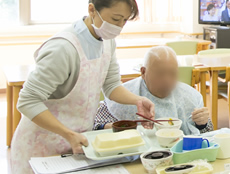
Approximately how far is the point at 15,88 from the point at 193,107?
1.75 meters

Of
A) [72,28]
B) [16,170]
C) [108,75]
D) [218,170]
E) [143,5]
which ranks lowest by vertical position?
[16,170]

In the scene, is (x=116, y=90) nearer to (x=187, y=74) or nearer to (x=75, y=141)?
(x=75, y=141)

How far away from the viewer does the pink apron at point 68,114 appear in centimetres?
155

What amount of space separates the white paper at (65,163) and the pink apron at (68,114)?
0.50ft

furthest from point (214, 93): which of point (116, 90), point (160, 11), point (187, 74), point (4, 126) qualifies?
point (160, 11)

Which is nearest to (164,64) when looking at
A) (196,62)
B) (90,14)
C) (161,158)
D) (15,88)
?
(90,14)

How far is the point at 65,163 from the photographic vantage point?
144 centimetres

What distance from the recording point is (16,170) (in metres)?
1.68

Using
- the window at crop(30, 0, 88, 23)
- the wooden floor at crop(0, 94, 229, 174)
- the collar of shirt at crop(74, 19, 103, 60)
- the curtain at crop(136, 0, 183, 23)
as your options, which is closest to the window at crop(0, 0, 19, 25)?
the window at crop(30, 0, 88, 23)

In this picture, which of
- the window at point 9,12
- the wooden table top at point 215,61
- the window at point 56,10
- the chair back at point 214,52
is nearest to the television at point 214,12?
the chair back at point 214,52

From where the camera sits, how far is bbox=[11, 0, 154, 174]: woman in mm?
1432

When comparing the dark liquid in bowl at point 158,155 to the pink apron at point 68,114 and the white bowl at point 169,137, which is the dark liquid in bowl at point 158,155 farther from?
the pink apron at point 68,114

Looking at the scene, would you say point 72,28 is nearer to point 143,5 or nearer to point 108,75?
point 108,75

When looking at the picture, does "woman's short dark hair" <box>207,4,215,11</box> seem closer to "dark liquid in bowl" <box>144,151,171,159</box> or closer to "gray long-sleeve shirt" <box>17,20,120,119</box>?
"gray long-sleeve shirt" <box>17,20,120,119</box>
